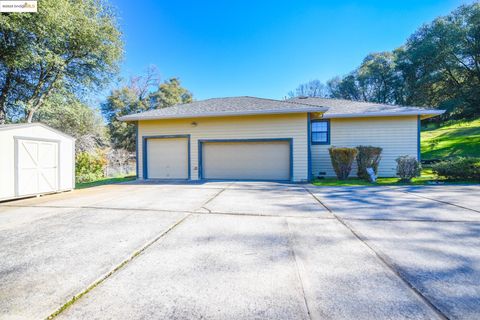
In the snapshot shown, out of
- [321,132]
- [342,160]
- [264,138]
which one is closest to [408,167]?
[342,160]

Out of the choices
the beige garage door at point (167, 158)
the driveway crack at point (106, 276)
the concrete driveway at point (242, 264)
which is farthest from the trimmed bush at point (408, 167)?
the beige garage door at point (167, 158)

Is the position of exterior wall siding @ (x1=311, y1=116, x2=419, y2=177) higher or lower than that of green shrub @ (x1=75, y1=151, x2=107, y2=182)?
higher

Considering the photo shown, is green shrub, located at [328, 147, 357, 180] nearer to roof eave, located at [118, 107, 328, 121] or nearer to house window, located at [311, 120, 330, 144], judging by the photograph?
house window, located at [311, 120, 330, 144]

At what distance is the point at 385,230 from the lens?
3082 mm

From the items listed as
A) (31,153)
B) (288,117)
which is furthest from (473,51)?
(31,153)

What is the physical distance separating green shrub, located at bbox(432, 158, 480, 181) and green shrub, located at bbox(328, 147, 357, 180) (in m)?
3.09

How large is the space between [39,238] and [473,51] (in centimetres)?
2431

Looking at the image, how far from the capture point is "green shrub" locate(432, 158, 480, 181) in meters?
7.48

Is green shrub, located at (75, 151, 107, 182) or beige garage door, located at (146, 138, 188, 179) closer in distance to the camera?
beige garage door, located at (146, 138, 188, 179)

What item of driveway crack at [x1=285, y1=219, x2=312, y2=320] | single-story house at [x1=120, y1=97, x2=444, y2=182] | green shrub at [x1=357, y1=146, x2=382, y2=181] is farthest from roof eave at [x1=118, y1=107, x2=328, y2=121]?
driveway crack at [x1=285, y1=219, x2=312, y2=320]

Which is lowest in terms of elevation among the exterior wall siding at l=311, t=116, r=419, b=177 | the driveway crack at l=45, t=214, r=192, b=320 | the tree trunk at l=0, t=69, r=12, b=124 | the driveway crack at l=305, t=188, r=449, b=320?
the driveway crack at l=45, t=214, r=192, b=320

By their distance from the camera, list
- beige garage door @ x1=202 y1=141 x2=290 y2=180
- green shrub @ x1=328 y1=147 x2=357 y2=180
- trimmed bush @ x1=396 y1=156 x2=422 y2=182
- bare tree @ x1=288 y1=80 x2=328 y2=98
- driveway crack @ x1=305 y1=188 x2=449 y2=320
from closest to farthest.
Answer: driveway crack @ x1=305 y1=188 x2=449 y2=320
trimmed bush @ x1=396 y1=156 x2=422 y2=182
green shrub @ x1=328 y1=147 x2=357 y2=180
beige garage door @ x1=202 y1=141 x2=290 y2=180
bare tree @ x1=288 y1=80 x2=328 y2=98

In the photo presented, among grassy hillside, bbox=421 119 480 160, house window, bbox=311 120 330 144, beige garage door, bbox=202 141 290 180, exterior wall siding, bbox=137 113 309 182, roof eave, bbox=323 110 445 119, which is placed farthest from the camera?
grassy hillside, bbox=421 119 480 160

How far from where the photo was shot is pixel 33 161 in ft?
19.5
